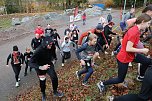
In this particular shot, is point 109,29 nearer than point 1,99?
No

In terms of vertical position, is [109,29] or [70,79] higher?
[109,29]

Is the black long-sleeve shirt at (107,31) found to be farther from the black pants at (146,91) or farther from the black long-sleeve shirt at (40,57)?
the black pants at (146,91)

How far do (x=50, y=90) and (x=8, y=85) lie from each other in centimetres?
262

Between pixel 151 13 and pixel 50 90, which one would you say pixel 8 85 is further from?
pixel 151 13

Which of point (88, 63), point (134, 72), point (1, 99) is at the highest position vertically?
point (88, 63)

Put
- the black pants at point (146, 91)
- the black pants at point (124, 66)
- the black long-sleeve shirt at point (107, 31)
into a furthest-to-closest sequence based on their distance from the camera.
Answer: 1. the black long-sleeve shirt at point (107, 31)
2. the black pants at point (124, 66)
3. the black pants at point (146, 91)

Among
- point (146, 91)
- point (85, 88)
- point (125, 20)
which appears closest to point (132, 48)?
point (146, 91)

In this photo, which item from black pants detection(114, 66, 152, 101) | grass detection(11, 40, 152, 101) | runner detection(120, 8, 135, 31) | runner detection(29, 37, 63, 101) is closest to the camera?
black pants detection(114, 66, 152, 101)

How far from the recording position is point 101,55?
10.6 metres

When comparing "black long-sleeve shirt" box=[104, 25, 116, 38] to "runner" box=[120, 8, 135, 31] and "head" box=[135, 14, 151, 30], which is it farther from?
"head" box=[135, 14, 151, 30]

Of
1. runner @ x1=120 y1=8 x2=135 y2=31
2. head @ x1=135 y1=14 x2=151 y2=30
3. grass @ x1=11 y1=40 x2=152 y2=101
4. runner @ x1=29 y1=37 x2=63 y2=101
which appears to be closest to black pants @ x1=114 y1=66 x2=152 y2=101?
head @ x1=135 y1=14 x2=151 y2=30

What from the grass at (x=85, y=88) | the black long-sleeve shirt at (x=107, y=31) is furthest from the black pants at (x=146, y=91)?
the black long-sleeve shirt at (x=107, y=31)

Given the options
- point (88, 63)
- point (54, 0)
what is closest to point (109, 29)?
point (88, 63)

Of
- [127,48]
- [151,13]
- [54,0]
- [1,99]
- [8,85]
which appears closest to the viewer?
[127,48]
